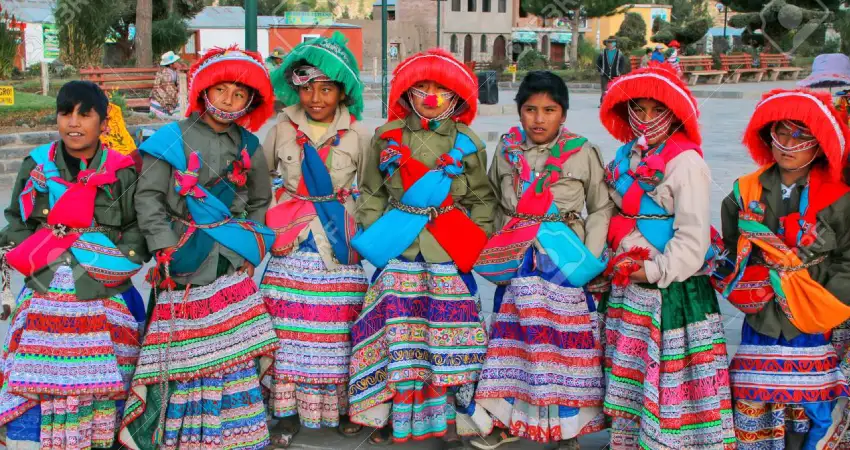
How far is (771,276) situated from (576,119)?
49.3 ft

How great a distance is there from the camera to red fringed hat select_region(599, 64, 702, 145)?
11.0 ft

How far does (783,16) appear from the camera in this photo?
63.1ft

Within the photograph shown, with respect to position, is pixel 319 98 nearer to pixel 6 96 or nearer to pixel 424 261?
pixel 424 261

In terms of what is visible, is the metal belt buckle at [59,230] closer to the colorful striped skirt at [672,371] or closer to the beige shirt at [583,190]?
the beige shirt at [583,190]

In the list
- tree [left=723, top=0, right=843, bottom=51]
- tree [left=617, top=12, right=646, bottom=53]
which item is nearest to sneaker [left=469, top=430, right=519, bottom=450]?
tree [left=723, top=0, right=843, bottom=51]

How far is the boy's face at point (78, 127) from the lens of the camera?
3.38 m

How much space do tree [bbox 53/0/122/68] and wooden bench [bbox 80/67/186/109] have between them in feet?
Answer: 7.07

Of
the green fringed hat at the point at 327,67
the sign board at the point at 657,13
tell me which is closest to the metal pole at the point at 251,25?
the green fringed hat at the point at 327,67

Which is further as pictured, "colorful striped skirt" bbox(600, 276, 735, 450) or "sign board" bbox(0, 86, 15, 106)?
"sign board" bbox(0, 86, 15, 106)

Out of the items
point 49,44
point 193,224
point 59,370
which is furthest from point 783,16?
point 59,370

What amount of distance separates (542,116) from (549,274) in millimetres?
653

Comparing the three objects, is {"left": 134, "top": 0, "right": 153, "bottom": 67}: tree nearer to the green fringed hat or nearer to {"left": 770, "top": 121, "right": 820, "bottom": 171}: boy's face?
the green fringed hat

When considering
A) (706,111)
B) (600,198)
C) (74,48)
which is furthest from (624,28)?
(600,198)

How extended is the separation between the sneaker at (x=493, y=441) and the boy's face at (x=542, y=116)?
4.25 ft
